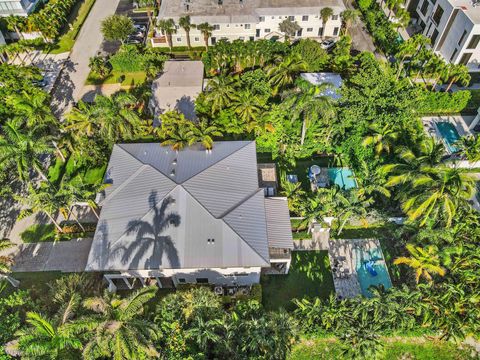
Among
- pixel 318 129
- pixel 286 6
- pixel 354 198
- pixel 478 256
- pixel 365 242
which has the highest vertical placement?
pixel 286 6

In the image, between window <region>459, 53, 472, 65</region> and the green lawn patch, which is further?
window <region>459, 53, 472, 65</region>

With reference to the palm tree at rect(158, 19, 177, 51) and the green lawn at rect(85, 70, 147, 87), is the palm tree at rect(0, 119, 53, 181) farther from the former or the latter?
the palm tree at rect(158, 19, 177, 51)

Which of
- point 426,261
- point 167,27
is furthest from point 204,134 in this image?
point 426,261

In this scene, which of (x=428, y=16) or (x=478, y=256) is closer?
(x=478, y=256)

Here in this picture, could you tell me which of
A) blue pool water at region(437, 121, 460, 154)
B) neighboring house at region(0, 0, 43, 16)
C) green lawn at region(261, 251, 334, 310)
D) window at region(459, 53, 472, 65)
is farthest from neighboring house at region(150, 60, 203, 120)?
window at region(459, 53, 472, 65)

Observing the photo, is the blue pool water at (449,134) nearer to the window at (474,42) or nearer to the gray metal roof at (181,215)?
the window at (474,42)

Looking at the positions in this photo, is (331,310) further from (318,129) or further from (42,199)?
(42,199)

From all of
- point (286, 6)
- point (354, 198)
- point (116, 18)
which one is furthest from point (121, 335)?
point (286, 6)
